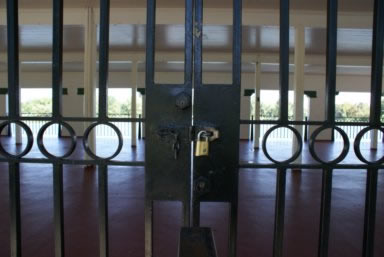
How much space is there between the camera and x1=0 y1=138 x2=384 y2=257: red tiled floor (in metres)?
2.47

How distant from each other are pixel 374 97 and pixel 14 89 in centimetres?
129

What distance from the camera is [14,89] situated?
3.57 ft

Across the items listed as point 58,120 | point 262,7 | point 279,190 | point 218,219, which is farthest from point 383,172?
point 58,120

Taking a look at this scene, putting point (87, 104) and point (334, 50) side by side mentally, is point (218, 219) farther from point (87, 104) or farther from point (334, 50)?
point (87, 104)

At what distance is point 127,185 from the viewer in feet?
15.1

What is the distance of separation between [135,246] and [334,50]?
2.12m

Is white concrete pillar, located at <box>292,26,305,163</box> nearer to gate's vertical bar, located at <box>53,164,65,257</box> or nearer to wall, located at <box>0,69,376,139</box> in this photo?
gate's vertical bar, located at <box>53,164,65,257</box>

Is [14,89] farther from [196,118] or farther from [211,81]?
[211,81]

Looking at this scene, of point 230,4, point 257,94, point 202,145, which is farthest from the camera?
point 257,94

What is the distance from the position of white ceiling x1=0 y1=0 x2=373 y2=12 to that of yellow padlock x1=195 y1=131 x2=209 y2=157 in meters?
4.72

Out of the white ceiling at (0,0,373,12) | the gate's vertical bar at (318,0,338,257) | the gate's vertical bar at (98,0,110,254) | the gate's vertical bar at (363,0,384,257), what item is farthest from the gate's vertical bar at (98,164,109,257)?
the white ceiling at (0,0,373,12)

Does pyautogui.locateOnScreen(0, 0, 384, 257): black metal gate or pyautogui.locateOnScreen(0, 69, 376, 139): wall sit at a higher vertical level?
pyautogui.locateOnScreen(0, 69, 376, 139): wall

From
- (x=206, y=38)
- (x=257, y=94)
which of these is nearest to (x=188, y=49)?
(x=206, y=38)

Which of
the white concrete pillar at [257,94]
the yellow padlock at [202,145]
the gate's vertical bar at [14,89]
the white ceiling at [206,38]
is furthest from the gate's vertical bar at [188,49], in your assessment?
the white concrete pillar at [257,94]
